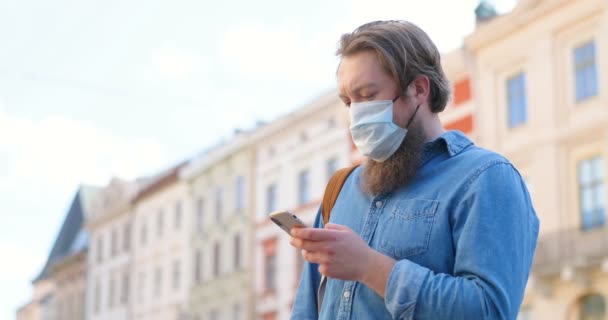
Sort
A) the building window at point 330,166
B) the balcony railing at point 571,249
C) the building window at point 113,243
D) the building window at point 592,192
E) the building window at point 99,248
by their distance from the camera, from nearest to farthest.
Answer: the balcony railing at point 571,249 < the building window at point 592,192 < the building window at point 330,166 < the building window at point 113,243 < the building window at point 99,248

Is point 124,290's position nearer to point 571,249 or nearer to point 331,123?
point 331,123

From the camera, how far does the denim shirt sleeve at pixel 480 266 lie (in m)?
2.47

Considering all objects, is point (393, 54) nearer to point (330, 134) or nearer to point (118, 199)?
point (330, 134)

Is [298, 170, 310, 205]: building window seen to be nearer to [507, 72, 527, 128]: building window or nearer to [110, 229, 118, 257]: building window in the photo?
[507, 72, 527, 128]: building window

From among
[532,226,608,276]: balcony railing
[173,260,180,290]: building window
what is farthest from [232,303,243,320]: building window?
[532,226,608,276]: balcony railing

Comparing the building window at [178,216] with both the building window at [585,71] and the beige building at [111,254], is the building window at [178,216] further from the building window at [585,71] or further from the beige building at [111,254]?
the building window at [585,71]

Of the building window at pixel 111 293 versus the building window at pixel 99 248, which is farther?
the building window at pixel 99 248

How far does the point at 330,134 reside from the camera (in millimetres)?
36281

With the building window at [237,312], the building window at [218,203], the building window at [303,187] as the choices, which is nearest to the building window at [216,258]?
the building window at [218,203]

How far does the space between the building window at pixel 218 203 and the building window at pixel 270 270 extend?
5.48 m

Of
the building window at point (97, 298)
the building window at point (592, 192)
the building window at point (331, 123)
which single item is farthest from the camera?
the building window at point (97, 298)

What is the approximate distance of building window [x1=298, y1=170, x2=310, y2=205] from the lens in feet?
125

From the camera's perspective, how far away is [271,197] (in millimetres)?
40969

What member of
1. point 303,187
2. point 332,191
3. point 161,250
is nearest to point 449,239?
point 332,191
